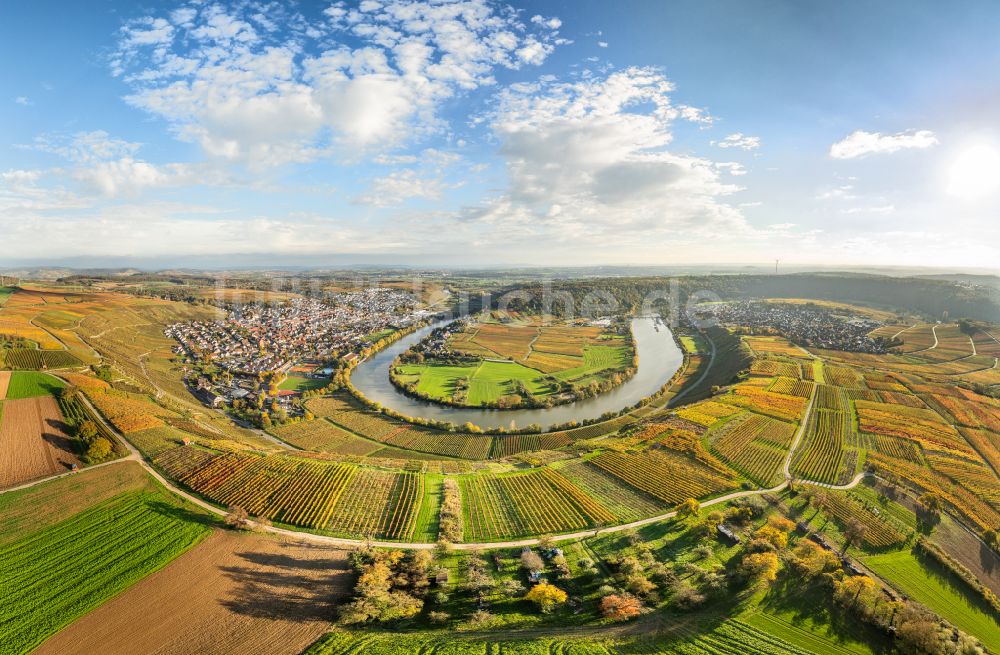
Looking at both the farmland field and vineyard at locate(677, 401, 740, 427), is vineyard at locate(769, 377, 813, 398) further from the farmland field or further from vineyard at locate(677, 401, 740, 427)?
the farmland field

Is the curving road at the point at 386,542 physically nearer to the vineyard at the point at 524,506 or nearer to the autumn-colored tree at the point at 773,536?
the vineyard at the point at 524,506

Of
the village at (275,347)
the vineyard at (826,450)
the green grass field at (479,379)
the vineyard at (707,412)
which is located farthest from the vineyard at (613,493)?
the village at (275,347)

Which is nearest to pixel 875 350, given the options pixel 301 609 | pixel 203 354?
pixel 301 609

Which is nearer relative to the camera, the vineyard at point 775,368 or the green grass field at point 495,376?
the vineyard at point 775,368

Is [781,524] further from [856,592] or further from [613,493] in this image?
[613,493]

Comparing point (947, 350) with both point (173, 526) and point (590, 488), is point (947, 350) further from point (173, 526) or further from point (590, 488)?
Answer: point (173, 526)

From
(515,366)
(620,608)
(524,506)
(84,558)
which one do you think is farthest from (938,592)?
(515,366)

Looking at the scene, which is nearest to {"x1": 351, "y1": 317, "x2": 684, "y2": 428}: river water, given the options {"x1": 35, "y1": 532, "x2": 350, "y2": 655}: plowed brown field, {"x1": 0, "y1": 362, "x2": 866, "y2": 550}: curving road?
{"x1": 0, "y1": 362, "x2": 866, "y2": 550}: curving road
